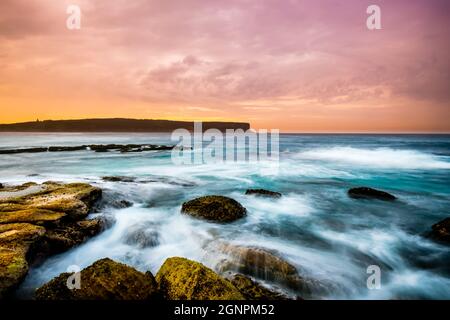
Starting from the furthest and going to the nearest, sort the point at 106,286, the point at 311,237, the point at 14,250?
the point at 311,237 → the point at 14,250 → the point at 106,286

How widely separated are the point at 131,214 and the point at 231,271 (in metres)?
4.26

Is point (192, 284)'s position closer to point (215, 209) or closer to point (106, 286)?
point (106, 286)

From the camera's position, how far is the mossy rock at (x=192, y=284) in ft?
11.6

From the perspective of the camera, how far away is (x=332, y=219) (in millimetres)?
8461

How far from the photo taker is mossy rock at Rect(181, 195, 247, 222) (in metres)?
7.48

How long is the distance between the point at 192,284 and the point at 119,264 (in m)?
1.09

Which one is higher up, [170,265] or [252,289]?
[170,265]

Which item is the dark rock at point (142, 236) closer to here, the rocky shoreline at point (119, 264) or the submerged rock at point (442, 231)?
the rocky shoreline at point (119, 264)

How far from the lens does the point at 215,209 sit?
7625 mm

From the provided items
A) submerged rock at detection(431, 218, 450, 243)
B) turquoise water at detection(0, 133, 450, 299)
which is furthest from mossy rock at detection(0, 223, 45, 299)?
submerged rock at detection(431, 218, 450, 243)

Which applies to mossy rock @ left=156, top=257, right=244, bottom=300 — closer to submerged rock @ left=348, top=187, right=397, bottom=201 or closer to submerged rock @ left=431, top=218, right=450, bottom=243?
submerged rock @ left=431, top=218, right=450, bottom=243

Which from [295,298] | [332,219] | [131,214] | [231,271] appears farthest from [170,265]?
[332,219]

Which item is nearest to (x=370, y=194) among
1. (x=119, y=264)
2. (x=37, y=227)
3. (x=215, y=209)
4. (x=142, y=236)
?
(x=215, y=209)
